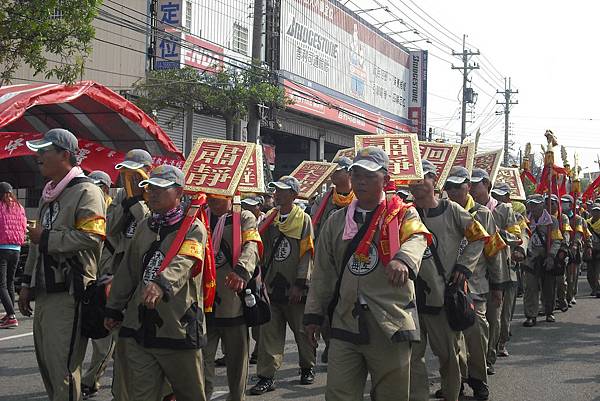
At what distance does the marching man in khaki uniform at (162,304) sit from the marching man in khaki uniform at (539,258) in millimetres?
7875

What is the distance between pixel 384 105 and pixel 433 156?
124 ft

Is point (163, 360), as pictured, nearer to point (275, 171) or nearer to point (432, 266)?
point (432, 266)

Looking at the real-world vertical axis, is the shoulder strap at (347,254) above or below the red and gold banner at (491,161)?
below

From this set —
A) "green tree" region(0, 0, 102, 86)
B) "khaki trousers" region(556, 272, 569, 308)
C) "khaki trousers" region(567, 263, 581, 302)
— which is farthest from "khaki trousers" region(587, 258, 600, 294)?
"green tree" region(0, 0, 102, 86)

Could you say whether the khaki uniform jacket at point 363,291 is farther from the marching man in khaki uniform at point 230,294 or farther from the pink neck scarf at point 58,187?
the pink neck scarf at point 58,187

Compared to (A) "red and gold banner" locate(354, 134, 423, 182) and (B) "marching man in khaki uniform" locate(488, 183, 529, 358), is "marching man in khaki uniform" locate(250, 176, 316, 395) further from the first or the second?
(B) "marching man in khaki uniform" locate(488, 183, 529, 358)

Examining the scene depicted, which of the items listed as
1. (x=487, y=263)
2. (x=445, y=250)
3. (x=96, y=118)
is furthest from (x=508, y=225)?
(x=96, y=118)

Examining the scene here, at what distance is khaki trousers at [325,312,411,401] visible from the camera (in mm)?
4551

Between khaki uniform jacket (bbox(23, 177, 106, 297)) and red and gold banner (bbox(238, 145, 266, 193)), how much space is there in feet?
4.76

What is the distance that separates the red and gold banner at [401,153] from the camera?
19.5ft

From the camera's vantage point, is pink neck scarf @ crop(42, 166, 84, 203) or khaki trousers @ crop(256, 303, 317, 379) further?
khaki trousers @ crop(256, 303, 317, 379)

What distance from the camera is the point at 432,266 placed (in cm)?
608

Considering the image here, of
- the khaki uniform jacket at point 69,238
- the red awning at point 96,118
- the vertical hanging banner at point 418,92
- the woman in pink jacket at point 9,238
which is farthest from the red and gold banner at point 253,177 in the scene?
the vertical hanging banner at point 418,92

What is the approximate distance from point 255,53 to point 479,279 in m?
13.7
